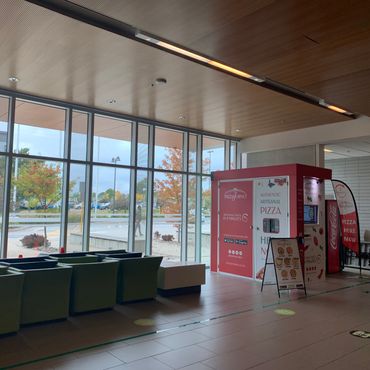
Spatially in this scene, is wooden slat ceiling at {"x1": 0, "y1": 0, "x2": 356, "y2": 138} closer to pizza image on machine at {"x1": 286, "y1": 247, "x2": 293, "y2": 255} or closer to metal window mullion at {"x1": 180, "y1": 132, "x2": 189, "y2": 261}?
metal window mullion at {"x1": 180, "y1": 132, "x2": 189, "y2": 261}

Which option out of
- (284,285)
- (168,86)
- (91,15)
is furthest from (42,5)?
(284,285)

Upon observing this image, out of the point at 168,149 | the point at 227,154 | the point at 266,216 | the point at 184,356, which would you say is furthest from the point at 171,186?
the point at 184,356

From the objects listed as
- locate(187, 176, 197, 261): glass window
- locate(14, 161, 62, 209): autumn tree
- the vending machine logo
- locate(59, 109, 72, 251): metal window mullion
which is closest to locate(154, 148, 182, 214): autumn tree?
locate(187, 176, 197, 261): glass window

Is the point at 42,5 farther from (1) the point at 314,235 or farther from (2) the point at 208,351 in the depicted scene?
(1) the point at 314,235

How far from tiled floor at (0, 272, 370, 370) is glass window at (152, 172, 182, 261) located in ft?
9.31

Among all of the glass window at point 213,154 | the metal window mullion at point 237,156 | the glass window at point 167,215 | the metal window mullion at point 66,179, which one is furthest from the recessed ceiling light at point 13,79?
the metal window mullion at point 237,156

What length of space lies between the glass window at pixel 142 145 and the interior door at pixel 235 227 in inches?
76.6

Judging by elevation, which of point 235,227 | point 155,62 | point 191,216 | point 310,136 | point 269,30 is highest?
point 155,62

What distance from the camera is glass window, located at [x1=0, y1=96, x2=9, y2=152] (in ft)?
22.8

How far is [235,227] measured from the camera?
28.3 ft

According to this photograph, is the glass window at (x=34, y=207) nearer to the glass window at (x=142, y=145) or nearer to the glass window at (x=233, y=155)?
the glass window at (x=142, y=145)

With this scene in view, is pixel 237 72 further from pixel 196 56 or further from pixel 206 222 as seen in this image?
pixel 206 222

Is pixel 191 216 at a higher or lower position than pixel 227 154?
lower

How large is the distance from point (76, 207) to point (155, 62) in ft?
12.3
